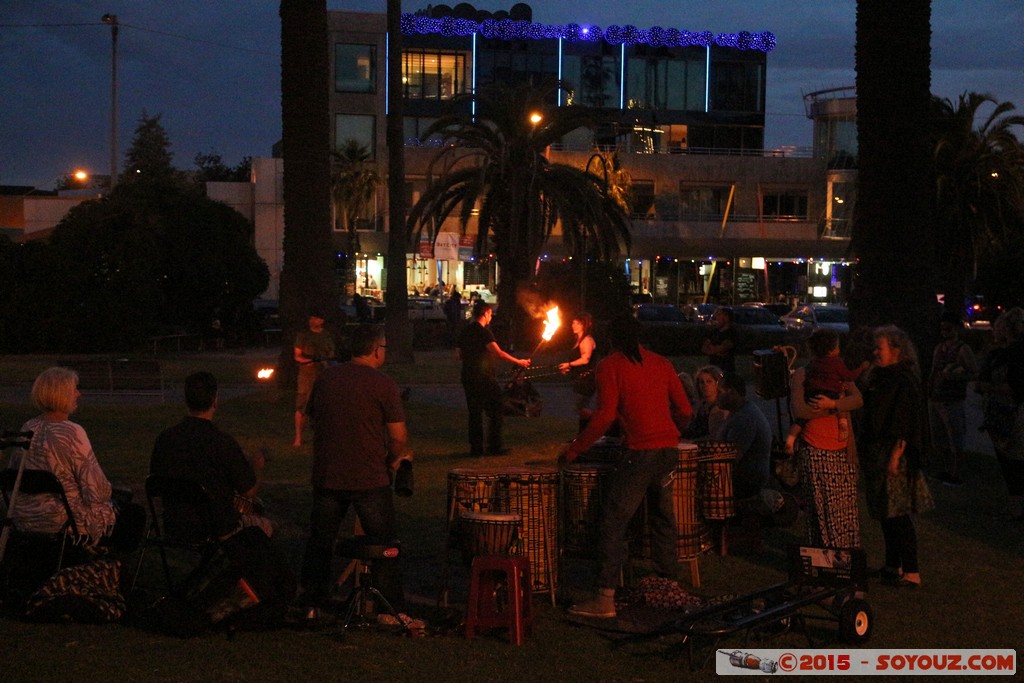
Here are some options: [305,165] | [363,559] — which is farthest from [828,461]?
[305,165]

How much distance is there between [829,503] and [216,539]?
3959 mm

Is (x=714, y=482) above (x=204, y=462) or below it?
below

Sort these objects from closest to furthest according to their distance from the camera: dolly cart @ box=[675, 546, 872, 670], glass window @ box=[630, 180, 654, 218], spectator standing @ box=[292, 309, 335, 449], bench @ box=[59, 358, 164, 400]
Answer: dolly cart @ box=[675, 546, 872, 670] < spectator standing @ box=[292, 309, 335, 449] < bench @ box=[59, 358, 164, 400] < glass window @ box=[630, 180, 654, 218]

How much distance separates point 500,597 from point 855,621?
203cm

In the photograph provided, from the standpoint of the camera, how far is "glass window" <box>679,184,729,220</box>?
6969 centimetres

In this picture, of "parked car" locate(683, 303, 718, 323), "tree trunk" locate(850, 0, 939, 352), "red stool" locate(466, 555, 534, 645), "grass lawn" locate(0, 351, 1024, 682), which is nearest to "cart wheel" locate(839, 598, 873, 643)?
"grass lawn" locate(0, 351, 1024, 682)

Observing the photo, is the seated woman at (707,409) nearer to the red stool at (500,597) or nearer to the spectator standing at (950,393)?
the red stool at (500,597)

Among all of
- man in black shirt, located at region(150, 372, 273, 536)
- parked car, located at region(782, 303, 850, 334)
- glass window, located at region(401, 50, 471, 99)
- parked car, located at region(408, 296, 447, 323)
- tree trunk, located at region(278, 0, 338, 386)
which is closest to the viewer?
man in black shirt, located at region(150, 372, 273, 536)

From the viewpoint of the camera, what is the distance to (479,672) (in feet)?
20.8

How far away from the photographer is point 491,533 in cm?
723

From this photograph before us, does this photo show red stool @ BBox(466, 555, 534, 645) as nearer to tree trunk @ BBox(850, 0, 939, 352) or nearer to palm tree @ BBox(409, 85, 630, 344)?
tree trunk @ BBox(850, 0, 939, 352)

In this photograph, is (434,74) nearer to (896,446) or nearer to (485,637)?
(896,446)

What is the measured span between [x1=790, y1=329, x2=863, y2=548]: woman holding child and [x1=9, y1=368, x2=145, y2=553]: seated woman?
4.54 metres

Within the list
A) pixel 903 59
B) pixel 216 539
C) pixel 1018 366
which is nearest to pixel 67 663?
pixel 216 539
